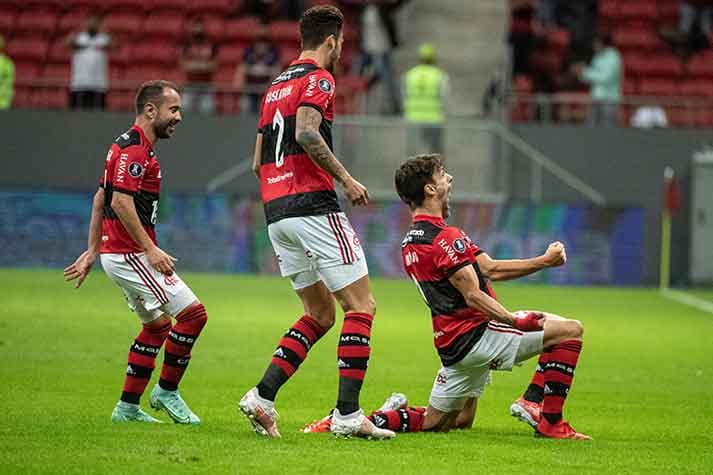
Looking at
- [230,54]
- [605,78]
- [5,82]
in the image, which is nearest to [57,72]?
[5,82]

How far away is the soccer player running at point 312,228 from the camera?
25.3ft

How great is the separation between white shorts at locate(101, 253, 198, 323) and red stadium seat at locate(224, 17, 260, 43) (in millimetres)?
18934

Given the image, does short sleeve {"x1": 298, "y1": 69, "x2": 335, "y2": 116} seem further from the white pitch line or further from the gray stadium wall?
the gray stadium wall

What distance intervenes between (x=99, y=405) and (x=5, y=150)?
1580 cm

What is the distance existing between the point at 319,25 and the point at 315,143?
0.79 meters

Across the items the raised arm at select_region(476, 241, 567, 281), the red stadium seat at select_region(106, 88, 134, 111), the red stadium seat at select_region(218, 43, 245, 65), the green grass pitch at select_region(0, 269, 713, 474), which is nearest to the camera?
the green grass pitch at select_region(0, 269, 713, 474)

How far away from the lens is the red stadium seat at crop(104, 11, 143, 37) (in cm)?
2733

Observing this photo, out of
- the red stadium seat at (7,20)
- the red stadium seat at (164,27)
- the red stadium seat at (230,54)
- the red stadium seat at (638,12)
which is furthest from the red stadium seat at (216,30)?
the red stadium seat at (638,12)

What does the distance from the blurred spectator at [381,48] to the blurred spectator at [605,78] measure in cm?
337

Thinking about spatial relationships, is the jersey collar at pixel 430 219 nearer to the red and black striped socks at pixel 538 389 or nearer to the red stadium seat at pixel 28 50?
the red and black striped socks at pixel 538 389

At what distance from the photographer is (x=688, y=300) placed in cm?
2105

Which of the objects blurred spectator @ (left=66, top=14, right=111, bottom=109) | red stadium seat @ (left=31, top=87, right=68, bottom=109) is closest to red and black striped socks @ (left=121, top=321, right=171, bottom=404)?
blurred spectator @ (left=66, top=14, right=111, bottom=109)

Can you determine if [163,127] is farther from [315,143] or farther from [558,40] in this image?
[558,40]

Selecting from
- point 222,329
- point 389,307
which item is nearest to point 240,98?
point 389,307
